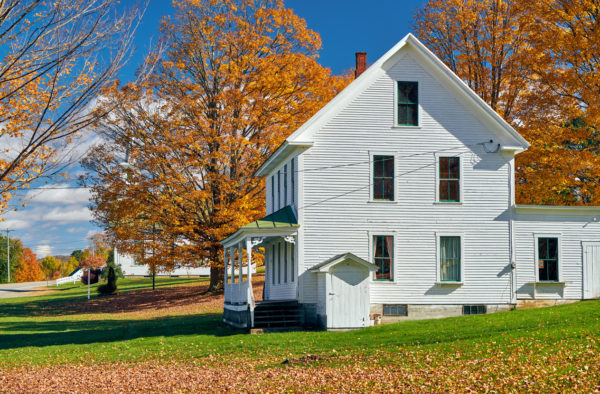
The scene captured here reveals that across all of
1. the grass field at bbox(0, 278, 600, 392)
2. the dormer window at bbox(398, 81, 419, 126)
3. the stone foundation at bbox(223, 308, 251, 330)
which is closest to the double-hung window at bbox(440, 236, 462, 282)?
the grass field at bbox(0, 278, 600, 392)

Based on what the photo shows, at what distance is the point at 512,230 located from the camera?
81.0ft

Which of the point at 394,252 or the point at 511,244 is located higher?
the point at 511,244

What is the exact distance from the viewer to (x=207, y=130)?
33781 mm

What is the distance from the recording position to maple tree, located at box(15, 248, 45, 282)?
336 ft

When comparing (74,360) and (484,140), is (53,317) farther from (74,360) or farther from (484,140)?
(484,140)

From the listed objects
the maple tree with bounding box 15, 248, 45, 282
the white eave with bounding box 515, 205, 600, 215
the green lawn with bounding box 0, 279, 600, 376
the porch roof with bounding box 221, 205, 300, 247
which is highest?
the white eave with bounding box 515, 205, 600, 215

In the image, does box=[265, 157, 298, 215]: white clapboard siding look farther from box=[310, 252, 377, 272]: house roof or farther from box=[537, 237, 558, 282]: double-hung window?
box=[537, 237, 558, 282]: double-hung window

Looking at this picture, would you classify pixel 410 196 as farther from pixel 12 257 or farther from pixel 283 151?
pixel 12 257

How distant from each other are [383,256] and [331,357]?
808 cm

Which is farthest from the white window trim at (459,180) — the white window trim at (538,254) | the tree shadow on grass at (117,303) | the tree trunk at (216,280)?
the tree trunk at (216,280)

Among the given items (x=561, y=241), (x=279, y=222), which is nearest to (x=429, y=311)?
(x=561, y=241)

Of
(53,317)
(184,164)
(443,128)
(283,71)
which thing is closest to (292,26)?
(283,71)

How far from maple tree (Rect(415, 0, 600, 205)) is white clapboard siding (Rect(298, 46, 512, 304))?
140 inches

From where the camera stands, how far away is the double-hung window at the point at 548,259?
81.3 ft
